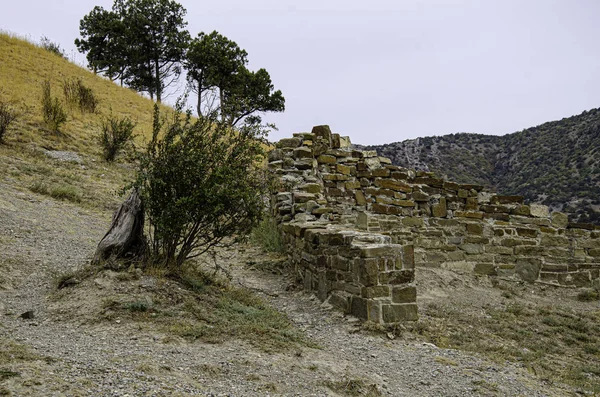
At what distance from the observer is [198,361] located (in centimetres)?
338

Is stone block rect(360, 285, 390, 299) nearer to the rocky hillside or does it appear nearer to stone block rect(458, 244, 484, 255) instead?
stone block rect(458, 244, 484, 255)

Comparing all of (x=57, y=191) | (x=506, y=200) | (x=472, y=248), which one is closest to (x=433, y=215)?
(x=472, y=248)

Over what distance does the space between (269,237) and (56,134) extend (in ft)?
28.3

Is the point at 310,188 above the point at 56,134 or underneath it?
underneath

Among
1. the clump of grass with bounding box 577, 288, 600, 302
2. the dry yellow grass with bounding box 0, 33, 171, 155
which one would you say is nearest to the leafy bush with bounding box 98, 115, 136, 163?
the dry yellow grass with bounding box 0, 33, 171, 155

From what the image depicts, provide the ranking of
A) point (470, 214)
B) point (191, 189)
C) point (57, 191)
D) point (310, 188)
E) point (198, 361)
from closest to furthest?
point (198, 361) < point (191, 189) < point (310, 188) < point (470, 214) < point (57, 191)

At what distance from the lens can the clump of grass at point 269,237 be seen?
7.82 metres

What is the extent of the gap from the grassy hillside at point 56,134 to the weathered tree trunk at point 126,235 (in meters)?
0.32

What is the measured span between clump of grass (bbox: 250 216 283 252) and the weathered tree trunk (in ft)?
8.45

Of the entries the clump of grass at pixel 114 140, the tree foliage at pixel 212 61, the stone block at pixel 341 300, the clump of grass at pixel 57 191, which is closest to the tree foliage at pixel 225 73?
the tree foliage at pixel 212 61

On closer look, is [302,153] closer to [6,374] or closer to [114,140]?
[6,374]

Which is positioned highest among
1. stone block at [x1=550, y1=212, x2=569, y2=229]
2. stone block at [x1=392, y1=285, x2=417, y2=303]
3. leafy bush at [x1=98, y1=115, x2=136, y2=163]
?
leafy bush at [x1=98, y1=115, x2=136, y2=163]

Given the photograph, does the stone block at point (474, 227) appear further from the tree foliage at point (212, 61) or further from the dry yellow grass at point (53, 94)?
the tree foliage at point (212, 61)

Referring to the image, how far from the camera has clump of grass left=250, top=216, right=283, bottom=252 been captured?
7.82 m
